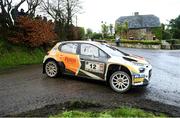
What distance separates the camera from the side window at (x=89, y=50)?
11.3m

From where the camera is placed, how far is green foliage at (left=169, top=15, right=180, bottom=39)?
219 feet

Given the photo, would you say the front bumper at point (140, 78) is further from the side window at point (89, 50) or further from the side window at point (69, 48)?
the side window at point (69, 48)

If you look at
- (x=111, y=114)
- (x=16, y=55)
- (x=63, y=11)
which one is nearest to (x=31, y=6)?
(x=16, y=55)

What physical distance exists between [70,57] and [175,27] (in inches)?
2510

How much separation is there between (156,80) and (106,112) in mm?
5976

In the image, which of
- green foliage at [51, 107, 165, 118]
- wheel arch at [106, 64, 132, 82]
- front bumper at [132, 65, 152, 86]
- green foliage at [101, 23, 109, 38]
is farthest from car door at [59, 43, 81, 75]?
green foliage at [101, 23, 109, 38]

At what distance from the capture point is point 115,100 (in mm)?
9125

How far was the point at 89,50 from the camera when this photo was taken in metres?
11.5

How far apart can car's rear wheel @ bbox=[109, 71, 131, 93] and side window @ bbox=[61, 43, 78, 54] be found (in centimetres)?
213

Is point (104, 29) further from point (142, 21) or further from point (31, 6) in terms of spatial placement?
point (31, 6)

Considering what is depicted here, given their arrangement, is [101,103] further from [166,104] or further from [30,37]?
[30,37]

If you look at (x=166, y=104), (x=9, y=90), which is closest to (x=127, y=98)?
(x=166, y=104)

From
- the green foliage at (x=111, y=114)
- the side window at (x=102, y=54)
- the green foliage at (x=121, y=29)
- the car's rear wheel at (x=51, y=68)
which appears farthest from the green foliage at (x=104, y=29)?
the green foliage at (x=111, y=114)

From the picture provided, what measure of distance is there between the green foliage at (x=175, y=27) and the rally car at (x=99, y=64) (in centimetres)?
5711
